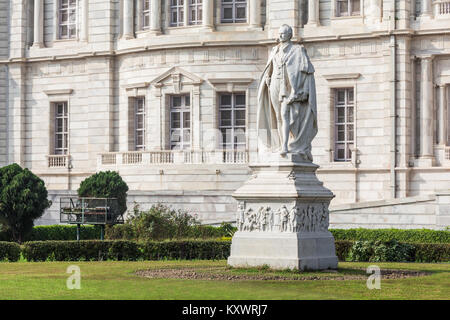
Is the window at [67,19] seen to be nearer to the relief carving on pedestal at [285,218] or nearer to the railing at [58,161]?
the railing at [58,161]

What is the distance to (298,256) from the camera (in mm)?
21266

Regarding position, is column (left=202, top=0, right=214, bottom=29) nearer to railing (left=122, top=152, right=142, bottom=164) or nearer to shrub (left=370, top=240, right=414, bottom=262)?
railing (left=122, top=152, right=142, bottom=164)

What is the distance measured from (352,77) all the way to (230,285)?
2668cm

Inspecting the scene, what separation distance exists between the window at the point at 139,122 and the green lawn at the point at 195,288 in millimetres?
26416

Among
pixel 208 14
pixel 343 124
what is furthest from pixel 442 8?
pixel 208 14

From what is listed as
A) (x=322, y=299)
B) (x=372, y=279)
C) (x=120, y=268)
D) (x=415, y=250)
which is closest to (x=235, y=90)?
(x=415, y=250)

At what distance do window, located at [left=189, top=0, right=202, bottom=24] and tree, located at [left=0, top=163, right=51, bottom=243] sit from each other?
40.7ft

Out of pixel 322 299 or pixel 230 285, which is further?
Result: pixel 230 285

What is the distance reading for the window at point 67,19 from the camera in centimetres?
5178

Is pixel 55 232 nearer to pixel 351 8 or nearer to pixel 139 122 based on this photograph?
pixel 139 122

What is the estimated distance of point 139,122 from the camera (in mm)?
49312

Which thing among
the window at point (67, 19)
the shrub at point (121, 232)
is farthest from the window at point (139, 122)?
the shrub at point (121, 232)

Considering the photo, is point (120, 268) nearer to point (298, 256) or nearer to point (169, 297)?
point (298, 256)

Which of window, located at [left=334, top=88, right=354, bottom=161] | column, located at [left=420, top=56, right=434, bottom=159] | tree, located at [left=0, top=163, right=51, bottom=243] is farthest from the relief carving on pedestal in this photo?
window, located at [left=334, top=88, right=354, bottom=161]
